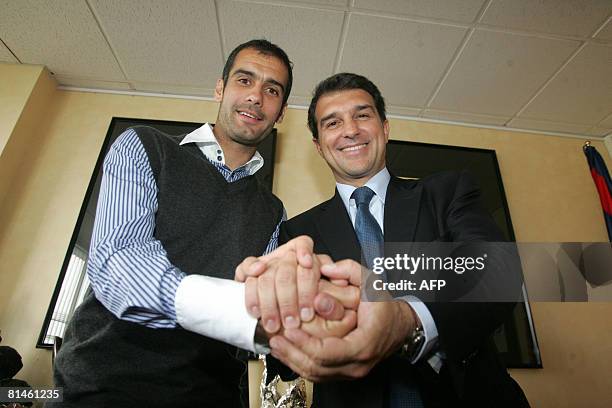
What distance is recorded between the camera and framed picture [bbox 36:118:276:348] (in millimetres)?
1921

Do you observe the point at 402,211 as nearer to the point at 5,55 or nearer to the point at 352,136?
the point at 352,136

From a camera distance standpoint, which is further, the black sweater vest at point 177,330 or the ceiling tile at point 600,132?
the ceiling tile at point 600,132

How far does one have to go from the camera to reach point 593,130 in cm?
288

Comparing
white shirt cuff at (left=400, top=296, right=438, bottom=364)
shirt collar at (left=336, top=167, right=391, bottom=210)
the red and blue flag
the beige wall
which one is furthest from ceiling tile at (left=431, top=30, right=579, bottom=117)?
white shirt cuff at (left=400, top=296, right=438, bottom=364)

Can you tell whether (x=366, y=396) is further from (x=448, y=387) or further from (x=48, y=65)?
(x=48, y=65)

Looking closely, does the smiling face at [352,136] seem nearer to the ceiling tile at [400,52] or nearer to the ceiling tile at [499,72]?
the ceiling tile at [400,52]

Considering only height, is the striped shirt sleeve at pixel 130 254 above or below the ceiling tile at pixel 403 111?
below

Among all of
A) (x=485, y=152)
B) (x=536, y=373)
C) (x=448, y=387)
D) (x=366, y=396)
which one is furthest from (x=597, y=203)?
(x=366, y=396)

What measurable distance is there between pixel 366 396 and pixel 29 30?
9.56 feet

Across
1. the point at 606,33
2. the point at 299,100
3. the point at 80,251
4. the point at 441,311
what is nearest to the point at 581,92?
the point at 606,33

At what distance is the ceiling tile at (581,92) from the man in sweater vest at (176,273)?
237cm

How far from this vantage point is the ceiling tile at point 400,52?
2.09 meters

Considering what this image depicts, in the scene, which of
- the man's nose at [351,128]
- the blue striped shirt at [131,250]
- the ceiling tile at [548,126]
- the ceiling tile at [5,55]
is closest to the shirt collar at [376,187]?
the man's nose at [351,128]

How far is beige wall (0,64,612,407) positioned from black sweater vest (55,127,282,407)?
1.19 meters
